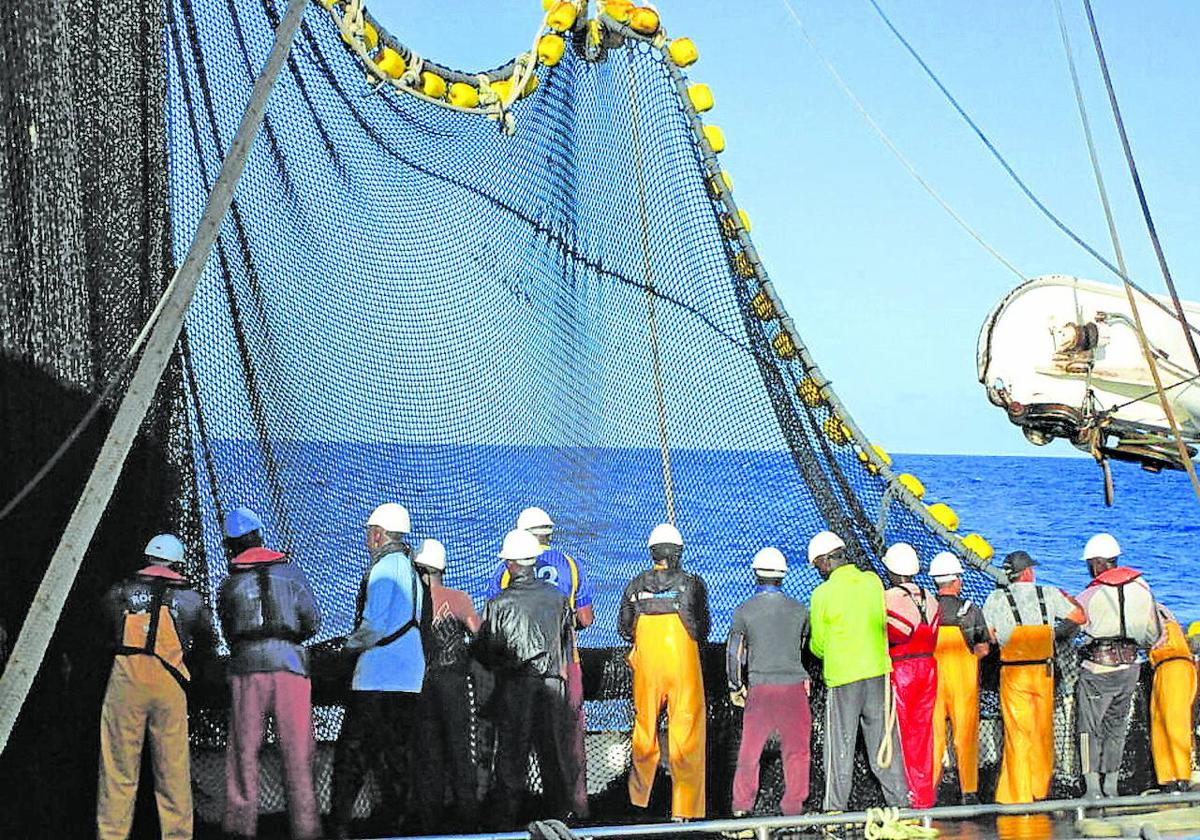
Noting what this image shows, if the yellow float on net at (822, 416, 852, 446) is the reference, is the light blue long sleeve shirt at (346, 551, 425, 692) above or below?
below

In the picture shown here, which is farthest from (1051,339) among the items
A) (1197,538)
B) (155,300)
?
(1197,538)

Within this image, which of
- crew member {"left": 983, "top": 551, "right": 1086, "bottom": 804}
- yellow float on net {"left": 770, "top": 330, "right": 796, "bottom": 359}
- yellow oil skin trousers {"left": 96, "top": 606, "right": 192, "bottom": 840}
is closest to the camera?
yellow oil skin trousers {"left": 96, "top": 606, "right": 192, "bottom": 840}

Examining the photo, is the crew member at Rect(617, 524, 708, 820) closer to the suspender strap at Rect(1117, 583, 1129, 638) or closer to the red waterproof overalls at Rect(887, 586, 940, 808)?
the red waterproof overalls at Rect(887, 586, 940, 808)

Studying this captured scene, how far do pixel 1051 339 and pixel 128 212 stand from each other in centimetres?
506

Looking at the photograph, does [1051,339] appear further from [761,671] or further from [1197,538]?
[1197,538]

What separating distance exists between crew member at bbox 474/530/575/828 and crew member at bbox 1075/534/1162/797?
338 cm

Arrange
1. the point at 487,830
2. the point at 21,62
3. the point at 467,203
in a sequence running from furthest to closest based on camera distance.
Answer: the point at 467,203 → the point at 487,830 → the point at 21,62

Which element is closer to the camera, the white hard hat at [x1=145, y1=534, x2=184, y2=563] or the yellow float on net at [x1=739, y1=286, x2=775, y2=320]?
the white hard hat at [x1=145, y1=534, x2=184, y2=563]

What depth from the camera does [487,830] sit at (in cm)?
824

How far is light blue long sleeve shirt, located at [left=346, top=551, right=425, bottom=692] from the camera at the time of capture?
7.94 m

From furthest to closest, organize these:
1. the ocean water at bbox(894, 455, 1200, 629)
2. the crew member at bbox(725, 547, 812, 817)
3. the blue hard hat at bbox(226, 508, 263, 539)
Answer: the ocean water at bbox(894, 455, 1200, 629)
the crew member at bbox(725, 547, 812, 817)
the blue hard hat at bbox(226, 508, 263, 539)

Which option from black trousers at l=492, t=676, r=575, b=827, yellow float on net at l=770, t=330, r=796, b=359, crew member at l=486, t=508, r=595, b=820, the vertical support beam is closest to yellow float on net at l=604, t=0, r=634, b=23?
yellow float on net at l=770, t=330, r=796, b=359

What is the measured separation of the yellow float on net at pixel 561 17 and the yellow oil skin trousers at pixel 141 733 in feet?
15.4

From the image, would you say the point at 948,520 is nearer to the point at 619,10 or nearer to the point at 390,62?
the point at 619,10
